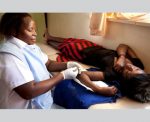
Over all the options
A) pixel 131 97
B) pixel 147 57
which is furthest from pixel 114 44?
pixel 131 97

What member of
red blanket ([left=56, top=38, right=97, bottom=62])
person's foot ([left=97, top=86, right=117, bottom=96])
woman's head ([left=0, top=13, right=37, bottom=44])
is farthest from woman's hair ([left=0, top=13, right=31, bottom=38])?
red blanket ([left=56, top=38, right=97, bottom=62])

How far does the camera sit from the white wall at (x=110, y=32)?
1.66m

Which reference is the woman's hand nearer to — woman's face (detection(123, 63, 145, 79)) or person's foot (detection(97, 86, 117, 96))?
woman's face (detection(123, 63, 145, 79))

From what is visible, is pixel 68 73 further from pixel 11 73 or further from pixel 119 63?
pixel 119 63

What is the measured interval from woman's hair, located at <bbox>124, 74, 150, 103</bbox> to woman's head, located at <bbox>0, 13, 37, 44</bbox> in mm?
646

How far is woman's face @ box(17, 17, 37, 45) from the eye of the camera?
42.3 inches

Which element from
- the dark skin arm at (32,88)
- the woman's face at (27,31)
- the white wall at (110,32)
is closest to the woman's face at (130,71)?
the white wall at (110,32)

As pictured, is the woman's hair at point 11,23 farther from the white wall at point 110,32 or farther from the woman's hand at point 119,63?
the white wall at point 110,32

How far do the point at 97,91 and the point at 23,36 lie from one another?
0.54 metres

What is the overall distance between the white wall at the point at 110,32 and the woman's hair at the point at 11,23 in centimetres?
95

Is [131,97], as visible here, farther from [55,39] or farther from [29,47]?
[55,39]

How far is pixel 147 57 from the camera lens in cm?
165

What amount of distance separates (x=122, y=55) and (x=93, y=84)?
0.45 m

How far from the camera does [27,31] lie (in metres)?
1.09
